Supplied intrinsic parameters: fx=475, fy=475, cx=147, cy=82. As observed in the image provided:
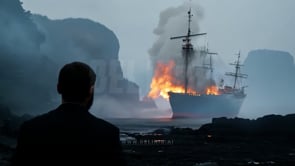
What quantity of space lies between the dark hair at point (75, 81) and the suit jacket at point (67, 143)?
0.23 metres

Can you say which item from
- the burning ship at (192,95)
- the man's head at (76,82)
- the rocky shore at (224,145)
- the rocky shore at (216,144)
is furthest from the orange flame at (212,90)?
the man's head at (76,82)

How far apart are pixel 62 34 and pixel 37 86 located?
71739 mm

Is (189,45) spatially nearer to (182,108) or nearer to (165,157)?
(182,108)

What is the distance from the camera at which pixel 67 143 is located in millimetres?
4207

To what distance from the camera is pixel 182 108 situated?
144 meters

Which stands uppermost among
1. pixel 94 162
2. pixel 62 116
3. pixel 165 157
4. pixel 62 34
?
pixel 62 34

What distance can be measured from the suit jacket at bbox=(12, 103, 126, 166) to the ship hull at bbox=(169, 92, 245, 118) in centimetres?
13860

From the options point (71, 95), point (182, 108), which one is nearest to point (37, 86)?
point (182, 108)

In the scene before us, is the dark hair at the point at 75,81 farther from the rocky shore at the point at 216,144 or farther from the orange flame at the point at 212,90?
the orange flame at the point at 212,90

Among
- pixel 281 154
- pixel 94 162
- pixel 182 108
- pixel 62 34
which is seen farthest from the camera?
pixel 62 34

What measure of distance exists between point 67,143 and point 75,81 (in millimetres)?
560

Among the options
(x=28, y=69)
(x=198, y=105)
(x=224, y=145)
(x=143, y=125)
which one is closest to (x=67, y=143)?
(x=224, y=145)

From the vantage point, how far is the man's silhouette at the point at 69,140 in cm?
419

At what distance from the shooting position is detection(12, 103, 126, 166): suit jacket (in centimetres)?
420
